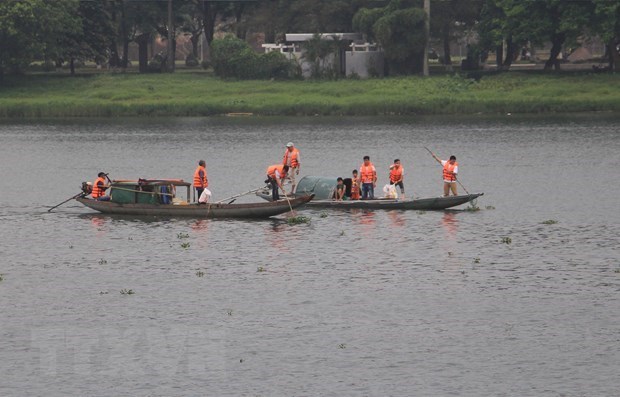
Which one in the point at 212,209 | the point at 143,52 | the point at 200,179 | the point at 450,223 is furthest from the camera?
the point at 143,52

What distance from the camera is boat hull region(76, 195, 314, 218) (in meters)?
57.7

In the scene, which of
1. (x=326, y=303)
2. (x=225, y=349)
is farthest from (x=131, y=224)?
(x=225, y=349)

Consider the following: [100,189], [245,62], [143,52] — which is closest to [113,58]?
[143,52]

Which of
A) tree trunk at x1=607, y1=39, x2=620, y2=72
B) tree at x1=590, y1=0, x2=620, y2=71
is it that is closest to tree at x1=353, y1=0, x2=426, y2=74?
tree at x1=590, y1=0, x2=620, y2=71

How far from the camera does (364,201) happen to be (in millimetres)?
60688

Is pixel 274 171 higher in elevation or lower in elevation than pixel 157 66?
lower

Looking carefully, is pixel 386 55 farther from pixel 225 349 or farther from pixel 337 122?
pixel 225 349

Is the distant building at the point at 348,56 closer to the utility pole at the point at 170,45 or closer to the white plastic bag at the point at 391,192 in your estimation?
the utility pole at the point at 170,45

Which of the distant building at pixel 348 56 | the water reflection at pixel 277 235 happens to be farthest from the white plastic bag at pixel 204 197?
the distant building at pixel 348 56

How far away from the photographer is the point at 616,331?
126ft

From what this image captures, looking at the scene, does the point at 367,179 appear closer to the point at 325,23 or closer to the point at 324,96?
the point at 324,96

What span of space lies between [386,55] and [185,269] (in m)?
88.2

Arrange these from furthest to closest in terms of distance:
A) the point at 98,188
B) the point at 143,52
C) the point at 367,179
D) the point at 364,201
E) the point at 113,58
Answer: the point at 113,58
the point at 143,52
the point at 98,188
the point at 364,201
the point at 367,179

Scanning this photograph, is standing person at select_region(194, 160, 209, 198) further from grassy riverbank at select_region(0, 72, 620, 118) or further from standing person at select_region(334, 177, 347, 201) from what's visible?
grassy riverbank at select_region(0, 72, 620, 118)
